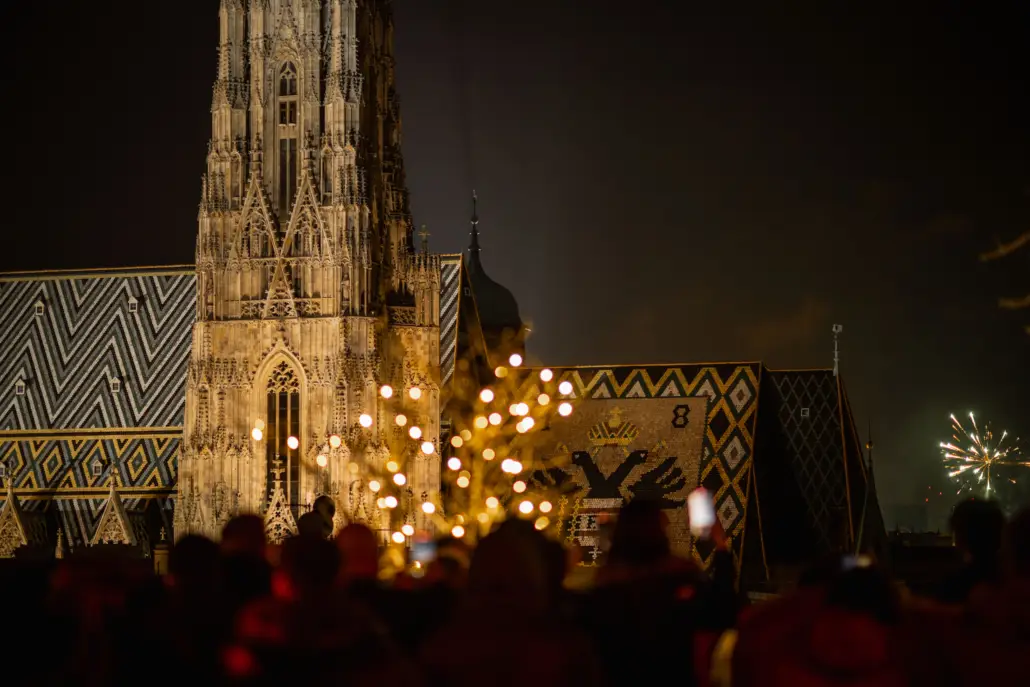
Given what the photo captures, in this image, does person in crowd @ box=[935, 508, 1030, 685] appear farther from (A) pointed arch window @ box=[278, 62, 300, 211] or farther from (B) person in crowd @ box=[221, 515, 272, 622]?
(A) pointed arch window @ box=[278, 62, 300, 211]

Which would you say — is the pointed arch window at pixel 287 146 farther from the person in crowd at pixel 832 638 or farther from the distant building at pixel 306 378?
the person in crowd at pixel 832 638

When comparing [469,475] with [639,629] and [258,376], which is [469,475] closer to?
[258,376]

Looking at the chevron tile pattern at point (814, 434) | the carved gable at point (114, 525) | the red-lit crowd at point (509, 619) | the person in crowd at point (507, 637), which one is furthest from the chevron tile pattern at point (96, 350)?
the person in crowd at point (507, 637)

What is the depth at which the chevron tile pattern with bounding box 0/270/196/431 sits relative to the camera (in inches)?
2387

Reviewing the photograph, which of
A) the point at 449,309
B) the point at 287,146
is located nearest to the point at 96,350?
the point at 449,309

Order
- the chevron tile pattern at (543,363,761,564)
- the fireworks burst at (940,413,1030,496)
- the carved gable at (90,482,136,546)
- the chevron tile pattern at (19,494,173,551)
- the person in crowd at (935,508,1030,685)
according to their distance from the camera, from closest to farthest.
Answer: the person in crowd at (935,508,1030,685), the carved gable at (90,482,136,546), the chevron tile pattern at (19,494,173,551), the chevron tile pattern at (543,363,761,564), the fireworks burst at (940,413,1030,496)

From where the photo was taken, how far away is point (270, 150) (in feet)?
170

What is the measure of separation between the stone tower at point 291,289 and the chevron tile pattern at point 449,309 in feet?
16.4

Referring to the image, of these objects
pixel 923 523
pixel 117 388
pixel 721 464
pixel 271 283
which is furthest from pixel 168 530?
pixel 923 523

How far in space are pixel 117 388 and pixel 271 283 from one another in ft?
40.1

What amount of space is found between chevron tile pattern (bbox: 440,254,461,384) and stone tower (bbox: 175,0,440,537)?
5007mm

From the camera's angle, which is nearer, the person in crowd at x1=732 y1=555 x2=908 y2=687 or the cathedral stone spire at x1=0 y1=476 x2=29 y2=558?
the person in crowd at x1=732 y1=555 x2=908 y2=687

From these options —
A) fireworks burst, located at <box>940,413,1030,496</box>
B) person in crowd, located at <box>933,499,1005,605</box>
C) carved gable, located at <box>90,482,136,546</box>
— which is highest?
fireworks burst, located at <box>940,413,1030,496</box>

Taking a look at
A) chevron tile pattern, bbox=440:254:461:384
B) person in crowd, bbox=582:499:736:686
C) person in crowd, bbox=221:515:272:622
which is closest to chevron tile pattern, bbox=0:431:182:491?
chevron tile pattern, bbox=440:254:461:384
